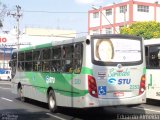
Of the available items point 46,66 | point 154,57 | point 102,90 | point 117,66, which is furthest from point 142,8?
point 102,90

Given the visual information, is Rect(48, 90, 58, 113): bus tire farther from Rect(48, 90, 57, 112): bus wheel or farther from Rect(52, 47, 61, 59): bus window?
Rect(52, 47, 61, 59): bus window

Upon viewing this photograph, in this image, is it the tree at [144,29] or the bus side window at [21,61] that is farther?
the tree at [144,29]

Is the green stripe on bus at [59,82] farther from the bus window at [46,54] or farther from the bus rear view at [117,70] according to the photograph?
the bus window at [46,54]

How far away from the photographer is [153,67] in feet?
61.6

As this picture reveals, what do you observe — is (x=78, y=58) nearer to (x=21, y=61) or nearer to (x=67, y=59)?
(x=67, y=59)

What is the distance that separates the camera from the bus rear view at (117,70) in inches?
545

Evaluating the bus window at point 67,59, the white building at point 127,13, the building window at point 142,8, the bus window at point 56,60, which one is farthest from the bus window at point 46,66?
the building window at point 142,8

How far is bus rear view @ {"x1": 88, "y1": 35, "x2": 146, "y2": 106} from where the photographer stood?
13.8 metres

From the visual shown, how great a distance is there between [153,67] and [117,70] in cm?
500

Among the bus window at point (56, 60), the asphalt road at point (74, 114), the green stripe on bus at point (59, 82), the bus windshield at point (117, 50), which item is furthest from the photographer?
the bus window at point (56, 60)

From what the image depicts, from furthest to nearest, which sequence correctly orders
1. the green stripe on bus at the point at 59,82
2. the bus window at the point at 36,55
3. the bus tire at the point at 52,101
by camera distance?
1. the bus window at the point at 36,55
2. the bus tire at the point at 52,101
3. the green stripe on bus at the point at 59,82

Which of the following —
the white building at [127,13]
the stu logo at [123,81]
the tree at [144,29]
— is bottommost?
the stu logo at [123,81]

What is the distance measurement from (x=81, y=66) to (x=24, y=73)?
706 centimetres

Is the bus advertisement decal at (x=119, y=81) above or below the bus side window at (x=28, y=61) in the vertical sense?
below
